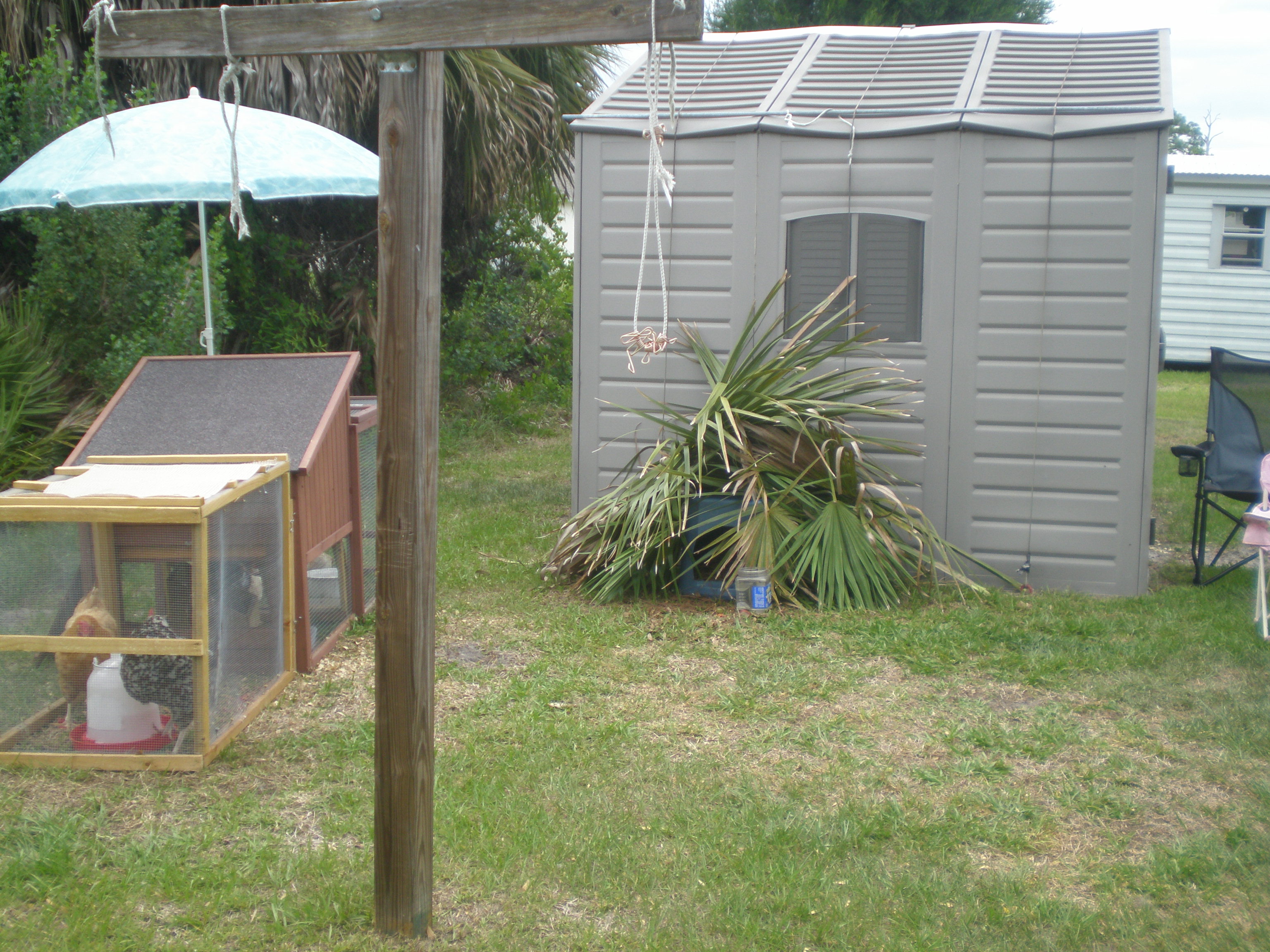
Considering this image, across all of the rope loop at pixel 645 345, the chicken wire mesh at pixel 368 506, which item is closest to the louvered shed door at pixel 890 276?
the rope loop at pixel 645 345

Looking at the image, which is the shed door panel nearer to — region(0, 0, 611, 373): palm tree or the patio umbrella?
the patio umbrella

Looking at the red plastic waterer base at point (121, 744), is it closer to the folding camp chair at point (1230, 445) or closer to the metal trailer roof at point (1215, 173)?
the folding camp chair at point (1230, 445)

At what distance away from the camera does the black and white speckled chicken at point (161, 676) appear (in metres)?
3.55

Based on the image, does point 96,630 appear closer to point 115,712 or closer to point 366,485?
point 115,712

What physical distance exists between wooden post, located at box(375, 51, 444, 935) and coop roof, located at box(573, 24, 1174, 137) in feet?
11.6

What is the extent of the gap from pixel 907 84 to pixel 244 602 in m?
4.96

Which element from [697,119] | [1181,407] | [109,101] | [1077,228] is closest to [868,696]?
[1077,228]

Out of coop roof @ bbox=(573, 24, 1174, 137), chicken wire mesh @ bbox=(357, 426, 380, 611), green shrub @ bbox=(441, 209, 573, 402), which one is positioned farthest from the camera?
green shrub @ bbox=(441, 209, 573, 402)

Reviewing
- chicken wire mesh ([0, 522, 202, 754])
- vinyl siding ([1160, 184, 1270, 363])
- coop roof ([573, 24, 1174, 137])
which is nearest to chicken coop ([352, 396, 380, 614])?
chicken wire mesh ([0, 522, 202, 754])

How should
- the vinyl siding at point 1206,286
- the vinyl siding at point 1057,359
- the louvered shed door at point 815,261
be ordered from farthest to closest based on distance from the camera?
the vinyl siding at point 1206,286, the louvered shed door at point 815,261, the vinyl siding at point 1057,359

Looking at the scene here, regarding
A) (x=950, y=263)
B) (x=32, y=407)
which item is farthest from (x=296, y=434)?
(x=950, y=263)

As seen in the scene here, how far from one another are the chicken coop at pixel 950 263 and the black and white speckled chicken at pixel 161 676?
10.3ft

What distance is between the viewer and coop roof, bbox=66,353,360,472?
14.9ft

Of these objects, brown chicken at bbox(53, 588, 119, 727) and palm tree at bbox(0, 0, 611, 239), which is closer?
brown chicken at bbox(53, 588, 119, 727)
